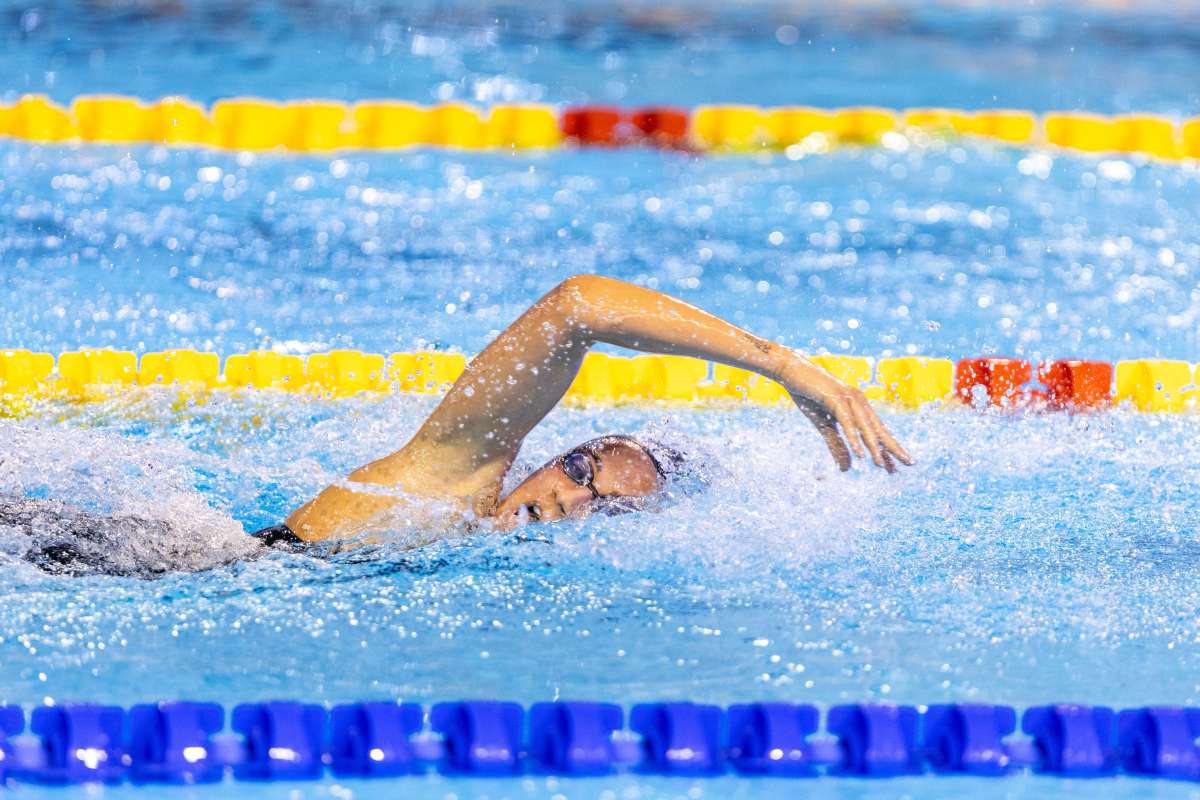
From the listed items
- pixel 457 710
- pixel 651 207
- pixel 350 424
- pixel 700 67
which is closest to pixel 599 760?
pixel 457 710

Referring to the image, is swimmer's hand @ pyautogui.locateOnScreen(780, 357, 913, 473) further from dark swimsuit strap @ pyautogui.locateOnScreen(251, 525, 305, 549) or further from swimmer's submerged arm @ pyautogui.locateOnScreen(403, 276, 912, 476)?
dark swimsuit strap @ pyautogui.locateOnScreen(251, 525, 305, 549)

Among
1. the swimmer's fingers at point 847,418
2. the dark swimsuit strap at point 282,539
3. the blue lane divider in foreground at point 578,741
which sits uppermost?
the swimmer's fingers at point 847,418

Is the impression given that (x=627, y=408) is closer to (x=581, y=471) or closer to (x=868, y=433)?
(x=581, y=471)

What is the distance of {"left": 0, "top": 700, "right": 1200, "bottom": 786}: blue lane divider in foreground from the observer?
2.16 meters

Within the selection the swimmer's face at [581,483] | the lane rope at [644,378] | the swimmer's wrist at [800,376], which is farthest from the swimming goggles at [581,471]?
the lane rope at [644,378]

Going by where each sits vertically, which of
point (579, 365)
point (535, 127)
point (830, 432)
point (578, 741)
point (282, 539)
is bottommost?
point (578, 741)

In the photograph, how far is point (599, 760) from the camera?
220 centimetres

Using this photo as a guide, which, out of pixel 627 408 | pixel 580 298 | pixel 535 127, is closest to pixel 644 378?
pixel 627 408

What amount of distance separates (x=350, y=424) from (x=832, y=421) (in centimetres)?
159

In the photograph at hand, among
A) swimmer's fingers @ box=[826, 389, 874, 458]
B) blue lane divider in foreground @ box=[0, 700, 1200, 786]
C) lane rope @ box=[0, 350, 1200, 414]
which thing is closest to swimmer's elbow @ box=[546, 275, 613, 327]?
swimmer's fingers @ box=[826, 389, 874, 458]

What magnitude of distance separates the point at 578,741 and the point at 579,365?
56 centimetres

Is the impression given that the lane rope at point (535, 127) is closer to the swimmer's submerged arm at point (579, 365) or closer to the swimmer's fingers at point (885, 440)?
the swimmer's submerged arm at point (579, 365)

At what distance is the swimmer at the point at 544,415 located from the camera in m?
2.29

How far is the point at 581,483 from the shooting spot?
2486 mm
